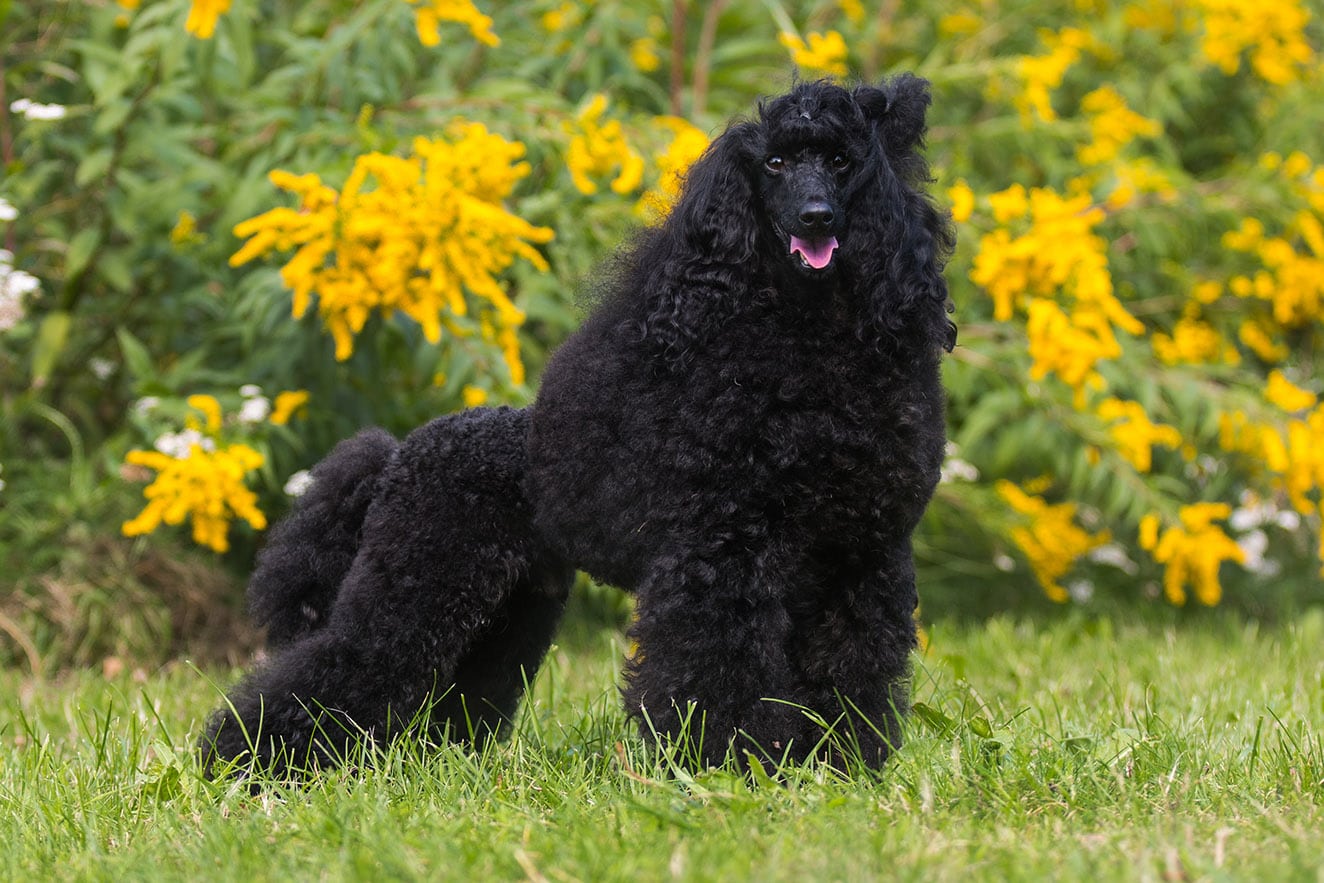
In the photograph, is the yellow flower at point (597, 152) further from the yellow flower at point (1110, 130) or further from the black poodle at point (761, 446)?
the yellow flower at point (1110, 130)

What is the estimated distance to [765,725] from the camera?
2.57 meters

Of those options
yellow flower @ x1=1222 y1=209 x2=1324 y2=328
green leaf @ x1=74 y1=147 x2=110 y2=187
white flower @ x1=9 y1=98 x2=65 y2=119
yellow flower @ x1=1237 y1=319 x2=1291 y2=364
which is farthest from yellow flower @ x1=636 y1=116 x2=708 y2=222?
yellow flower @ x1=1237 y1=319 x2=1291 y2=364

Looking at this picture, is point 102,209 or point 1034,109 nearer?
point 102,209

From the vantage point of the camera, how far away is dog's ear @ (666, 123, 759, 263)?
2574 millimetres

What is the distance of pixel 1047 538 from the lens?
17.3 ft

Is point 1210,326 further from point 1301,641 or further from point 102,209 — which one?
point 102,209

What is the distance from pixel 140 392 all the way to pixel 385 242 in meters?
1.04

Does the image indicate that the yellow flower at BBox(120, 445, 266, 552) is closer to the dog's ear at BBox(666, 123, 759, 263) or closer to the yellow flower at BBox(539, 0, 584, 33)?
the dog's ear at BBox(666, 123, 759, 263)

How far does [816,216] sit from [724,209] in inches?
8.2

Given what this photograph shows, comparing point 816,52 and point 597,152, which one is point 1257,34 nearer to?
point 816,52

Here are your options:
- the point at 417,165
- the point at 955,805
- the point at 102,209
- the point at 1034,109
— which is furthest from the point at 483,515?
the point at 1034,109

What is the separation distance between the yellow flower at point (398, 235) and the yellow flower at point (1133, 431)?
7.15ft

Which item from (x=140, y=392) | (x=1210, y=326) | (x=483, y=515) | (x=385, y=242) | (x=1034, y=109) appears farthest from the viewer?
(x=1210, y=326)

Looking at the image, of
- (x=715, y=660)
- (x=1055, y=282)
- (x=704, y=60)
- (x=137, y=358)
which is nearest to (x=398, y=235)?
(x=137, y=358)
